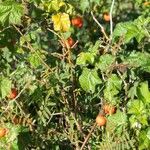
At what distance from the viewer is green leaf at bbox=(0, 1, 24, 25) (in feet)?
8.98

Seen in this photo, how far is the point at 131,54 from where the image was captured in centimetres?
307

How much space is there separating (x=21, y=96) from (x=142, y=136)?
0.80m

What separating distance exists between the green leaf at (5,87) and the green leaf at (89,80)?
1.33 feet

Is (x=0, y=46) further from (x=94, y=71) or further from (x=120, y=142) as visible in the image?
(x=120, y=142)

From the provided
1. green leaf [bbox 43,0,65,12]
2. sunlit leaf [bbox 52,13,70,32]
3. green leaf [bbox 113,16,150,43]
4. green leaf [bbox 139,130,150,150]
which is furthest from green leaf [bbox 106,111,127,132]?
green leaf [bbox 43,0,65,12]

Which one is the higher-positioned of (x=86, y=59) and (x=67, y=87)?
(x=86, y=59)

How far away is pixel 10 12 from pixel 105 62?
1.93ft

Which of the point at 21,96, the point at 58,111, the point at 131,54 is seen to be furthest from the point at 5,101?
the point at 131,54

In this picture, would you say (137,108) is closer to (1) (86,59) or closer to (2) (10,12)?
(1) (86,59)

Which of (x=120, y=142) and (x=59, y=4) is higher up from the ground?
(x=59, y=4)

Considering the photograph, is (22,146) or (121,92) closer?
(22,146)

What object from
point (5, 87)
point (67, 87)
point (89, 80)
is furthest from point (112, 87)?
point (5, 87)

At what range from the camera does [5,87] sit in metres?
2.83

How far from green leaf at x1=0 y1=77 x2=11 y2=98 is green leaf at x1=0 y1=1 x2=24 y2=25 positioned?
1.07 ft
